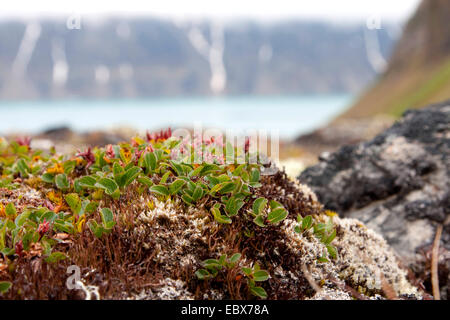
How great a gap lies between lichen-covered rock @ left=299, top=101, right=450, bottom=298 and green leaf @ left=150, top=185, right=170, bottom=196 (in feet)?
10.9

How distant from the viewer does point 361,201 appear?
6773 mm

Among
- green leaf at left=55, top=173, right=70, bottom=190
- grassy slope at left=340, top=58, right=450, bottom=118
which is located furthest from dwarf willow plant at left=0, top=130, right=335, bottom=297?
grassy slope at left=340, top=58, right=450, bottom=118

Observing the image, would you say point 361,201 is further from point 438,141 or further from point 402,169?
point 438,141

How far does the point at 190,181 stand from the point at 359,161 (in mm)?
3865

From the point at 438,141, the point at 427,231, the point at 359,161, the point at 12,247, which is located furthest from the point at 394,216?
the point at 12,247

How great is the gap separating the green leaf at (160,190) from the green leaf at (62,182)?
129 centimetres

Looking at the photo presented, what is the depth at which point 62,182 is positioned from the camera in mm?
4855

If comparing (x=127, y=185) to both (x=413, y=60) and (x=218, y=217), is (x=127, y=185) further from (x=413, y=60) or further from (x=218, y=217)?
(x=413, y=60)

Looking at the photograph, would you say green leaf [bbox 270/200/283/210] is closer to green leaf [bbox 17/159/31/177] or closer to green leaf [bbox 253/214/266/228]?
green leaf [bbox 253/214/266/228]

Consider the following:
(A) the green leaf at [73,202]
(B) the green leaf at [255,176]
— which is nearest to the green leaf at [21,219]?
(A) the green leaf at [73,202]

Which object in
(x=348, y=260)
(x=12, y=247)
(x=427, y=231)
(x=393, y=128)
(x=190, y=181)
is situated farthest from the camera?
(x=393, y=128)

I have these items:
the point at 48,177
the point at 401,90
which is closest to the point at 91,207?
the point at 48,177

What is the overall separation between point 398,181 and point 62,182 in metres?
5.07

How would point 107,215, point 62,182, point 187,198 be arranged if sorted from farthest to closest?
point 62,182, point 187,198, point 107,215
